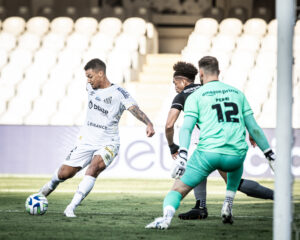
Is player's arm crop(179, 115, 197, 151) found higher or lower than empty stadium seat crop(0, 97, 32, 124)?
lower

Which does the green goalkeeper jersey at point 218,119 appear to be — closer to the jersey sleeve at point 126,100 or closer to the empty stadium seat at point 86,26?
the jersey sleeve at point 126,100

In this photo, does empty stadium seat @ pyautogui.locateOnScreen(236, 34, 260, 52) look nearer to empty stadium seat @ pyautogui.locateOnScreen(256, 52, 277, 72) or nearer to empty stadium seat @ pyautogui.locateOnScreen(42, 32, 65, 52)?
empty stadium seat @ pyautogui.locateOnScreen(256, 52, 277, 72)

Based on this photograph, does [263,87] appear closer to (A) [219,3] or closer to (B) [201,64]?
(A) [219,3]

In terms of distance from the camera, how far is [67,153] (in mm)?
15266

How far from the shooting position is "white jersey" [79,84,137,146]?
8.09m

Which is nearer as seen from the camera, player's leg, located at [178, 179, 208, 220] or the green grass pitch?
the green grass pitch

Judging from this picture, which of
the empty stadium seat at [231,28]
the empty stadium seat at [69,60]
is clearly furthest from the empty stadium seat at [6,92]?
the empty stadium seat at [231,28]

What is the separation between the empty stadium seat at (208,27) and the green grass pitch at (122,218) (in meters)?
8.56

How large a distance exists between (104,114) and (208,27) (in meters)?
12.7

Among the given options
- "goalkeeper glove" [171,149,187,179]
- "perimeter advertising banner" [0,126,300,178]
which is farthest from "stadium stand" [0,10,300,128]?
"goalkeeper glove" [171,149,187,179]

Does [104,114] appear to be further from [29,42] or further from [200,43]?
[29,42]

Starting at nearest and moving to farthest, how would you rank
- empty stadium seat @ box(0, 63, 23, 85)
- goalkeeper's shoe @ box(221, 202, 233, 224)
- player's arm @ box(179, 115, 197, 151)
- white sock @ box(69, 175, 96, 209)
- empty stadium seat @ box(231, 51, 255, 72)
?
player's arm @ box(179, 115, 197, 151) < goalkeeper's shoe @ box(221, 202, 233, 224) < white sock @ box(69, 175, 96, 209) < empty stadium seat @ box(231, 51, 255, 72) < empty stadium seat @ box(0, 63, 23, 85)

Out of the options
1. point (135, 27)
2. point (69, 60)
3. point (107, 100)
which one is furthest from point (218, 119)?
point (135, 27)

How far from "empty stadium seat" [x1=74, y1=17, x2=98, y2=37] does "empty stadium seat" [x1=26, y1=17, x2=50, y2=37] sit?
0.95 m
